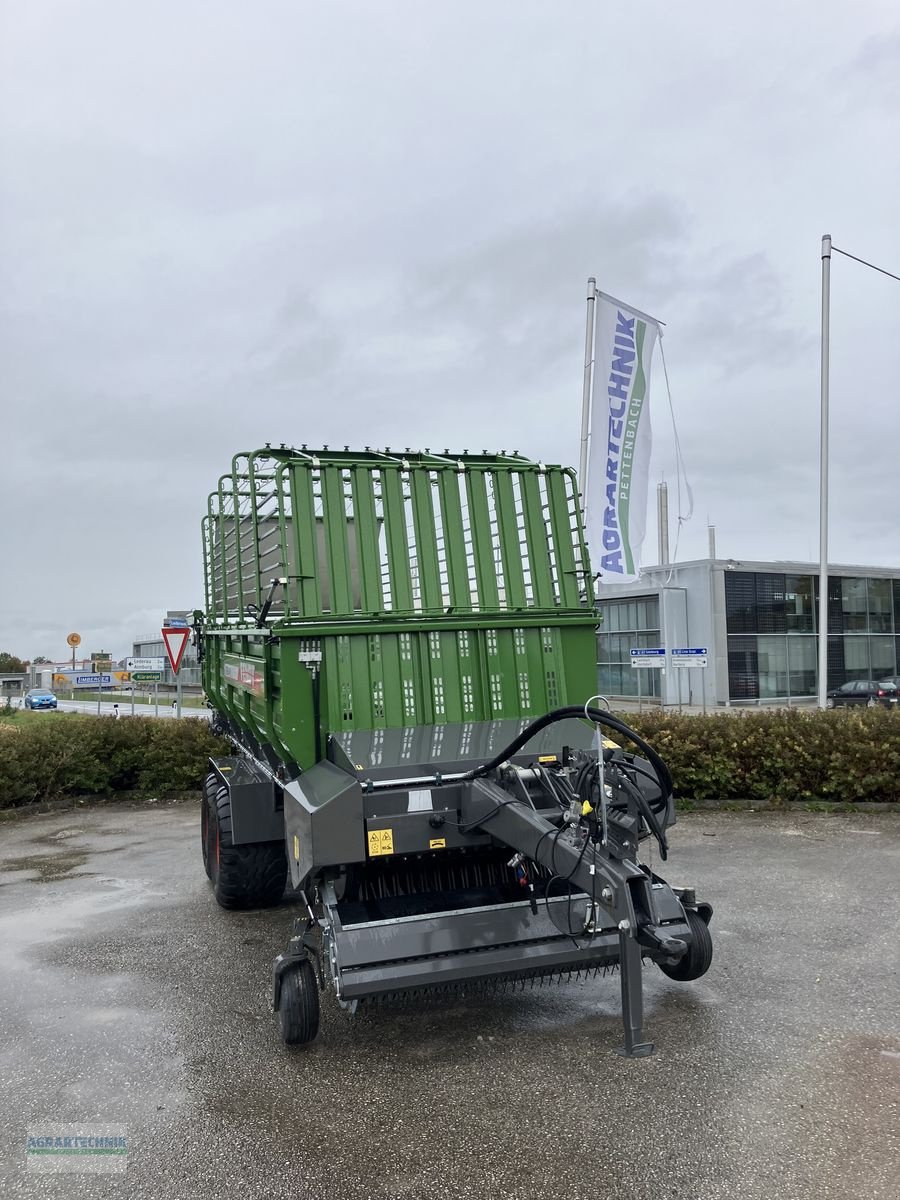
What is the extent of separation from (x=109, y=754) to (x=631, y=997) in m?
9.97

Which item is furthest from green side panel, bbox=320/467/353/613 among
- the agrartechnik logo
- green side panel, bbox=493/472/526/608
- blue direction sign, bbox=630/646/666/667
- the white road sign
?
the white road sign

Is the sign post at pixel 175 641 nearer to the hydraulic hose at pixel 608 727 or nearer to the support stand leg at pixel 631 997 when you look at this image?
the hydraulic hose at pixel 608 727

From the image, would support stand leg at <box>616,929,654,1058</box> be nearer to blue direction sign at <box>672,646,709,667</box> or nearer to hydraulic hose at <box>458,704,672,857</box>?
hydraulic hose at <box>458,704,672,857</box>

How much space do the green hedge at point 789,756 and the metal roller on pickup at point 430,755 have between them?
17.2 ft

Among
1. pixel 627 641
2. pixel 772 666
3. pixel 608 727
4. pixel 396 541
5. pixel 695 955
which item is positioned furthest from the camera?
pixel 627 641

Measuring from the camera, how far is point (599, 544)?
13711 mm

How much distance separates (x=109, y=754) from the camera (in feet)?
39.4

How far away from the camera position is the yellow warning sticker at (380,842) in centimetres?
423

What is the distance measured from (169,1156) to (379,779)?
1737 millimetres

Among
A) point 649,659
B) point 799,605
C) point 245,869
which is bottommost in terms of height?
point 245,869

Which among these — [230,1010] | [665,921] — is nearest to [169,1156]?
[230,1010]

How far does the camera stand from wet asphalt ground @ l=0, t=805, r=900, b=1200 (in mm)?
3188

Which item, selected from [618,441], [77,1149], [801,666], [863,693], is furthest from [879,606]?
[77,1149]

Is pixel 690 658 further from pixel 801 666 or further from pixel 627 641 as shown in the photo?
pixel 801 666
